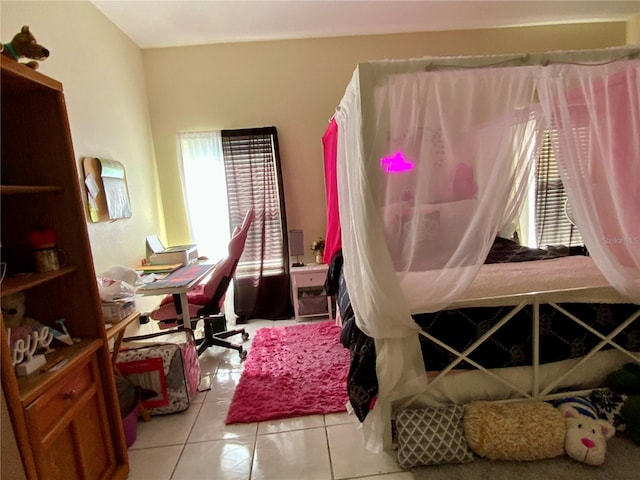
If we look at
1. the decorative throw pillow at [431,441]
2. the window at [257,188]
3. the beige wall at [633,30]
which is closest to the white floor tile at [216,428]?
the decorative throw pillow at [431,441]

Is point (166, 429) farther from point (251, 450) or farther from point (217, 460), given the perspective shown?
point (251, 450)

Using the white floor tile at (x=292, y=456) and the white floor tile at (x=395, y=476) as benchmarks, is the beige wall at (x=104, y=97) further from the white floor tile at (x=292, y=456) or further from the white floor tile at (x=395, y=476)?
the white floor tile at (x=395, y=476)

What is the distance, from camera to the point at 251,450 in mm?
1855

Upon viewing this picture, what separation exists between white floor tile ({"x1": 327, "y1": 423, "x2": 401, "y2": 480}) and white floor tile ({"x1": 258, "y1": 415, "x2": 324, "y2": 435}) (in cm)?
11

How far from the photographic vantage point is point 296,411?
2109mm

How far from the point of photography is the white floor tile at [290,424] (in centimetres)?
199

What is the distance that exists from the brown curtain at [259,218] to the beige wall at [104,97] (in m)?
0.78

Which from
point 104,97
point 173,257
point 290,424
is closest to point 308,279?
point 173,257

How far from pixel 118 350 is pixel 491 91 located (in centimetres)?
235

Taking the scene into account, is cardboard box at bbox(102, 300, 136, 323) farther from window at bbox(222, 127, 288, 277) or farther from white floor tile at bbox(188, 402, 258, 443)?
window at bbox(222, 127, 288, 277)

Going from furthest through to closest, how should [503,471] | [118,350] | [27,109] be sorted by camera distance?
1. [118,350]
2. [503,471]
3. [27,109]

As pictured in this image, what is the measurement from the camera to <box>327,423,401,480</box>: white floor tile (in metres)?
1.66

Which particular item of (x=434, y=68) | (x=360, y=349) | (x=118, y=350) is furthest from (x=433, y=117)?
(x=118, y=350)

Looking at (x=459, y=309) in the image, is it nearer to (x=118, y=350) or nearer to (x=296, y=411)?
(x=296, y=411)
